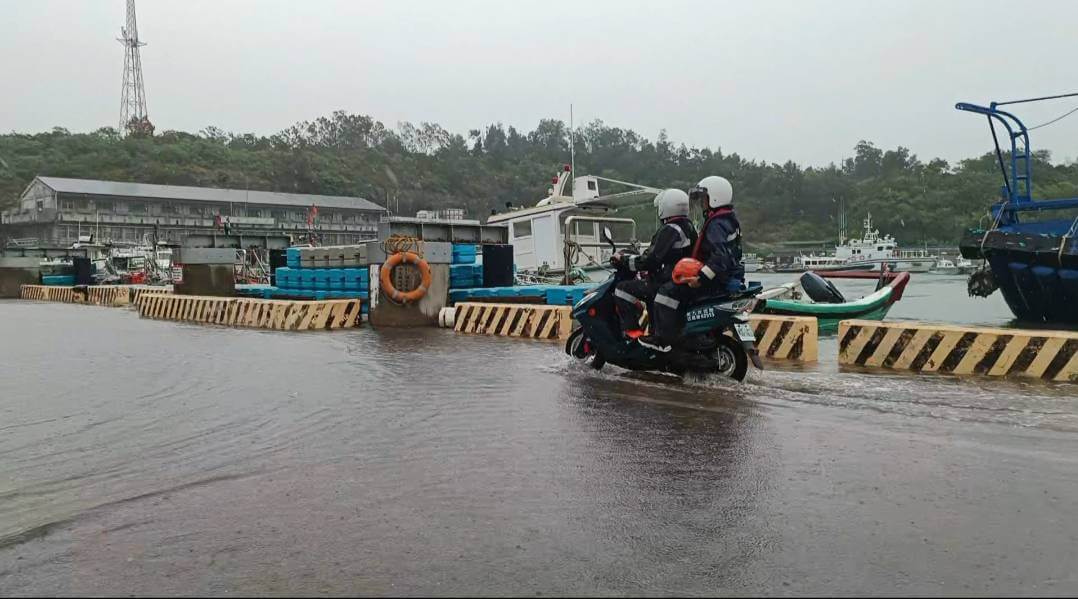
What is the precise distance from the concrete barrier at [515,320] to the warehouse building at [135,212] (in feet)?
147

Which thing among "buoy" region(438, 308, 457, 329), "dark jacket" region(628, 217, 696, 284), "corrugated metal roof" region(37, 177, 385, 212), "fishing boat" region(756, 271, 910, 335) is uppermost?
"corrugated metal roof" region(37, 177, 385, 212)

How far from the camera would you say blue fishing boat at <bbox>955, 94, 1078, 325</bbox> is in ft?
50.0

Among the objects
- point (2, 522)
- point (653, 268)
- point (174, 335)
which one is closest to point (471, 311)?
point (174, 335)

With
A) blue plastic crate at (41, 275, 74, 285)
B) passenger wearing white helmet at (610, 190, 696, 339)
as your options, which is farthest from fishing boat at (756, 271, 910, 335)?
blue plastic crate at (41, 275, 74, 285)

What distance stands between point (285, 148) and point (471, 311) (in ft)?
291

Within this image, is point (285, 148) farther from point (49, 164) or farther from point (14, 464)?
point (14, 464)

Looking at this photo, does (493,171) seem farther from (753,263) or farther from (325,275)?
(325,275)

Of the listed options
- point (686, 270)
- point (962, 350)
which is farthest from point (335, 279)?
point (962, 350)

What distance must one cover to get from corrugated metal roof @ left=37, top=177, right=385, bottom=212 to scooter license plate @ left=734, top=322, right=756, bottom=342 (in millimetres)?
64249

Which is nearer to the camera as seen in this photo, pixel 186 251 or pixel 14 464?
pixel 14 464

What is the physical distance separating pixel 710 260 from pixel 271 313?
10.9 meters

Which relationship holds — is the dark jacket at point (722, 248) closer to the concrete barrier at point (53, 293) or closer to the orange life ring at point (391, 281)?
the orange life ring at point (391, 281)

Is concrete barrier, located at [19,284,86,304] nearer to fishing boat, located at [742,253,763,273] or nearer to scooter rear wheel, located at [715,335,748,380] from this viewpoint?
scooter rear wheel, located at [715,335,748,380]

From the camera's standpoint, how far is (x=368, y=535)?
3371 mm
